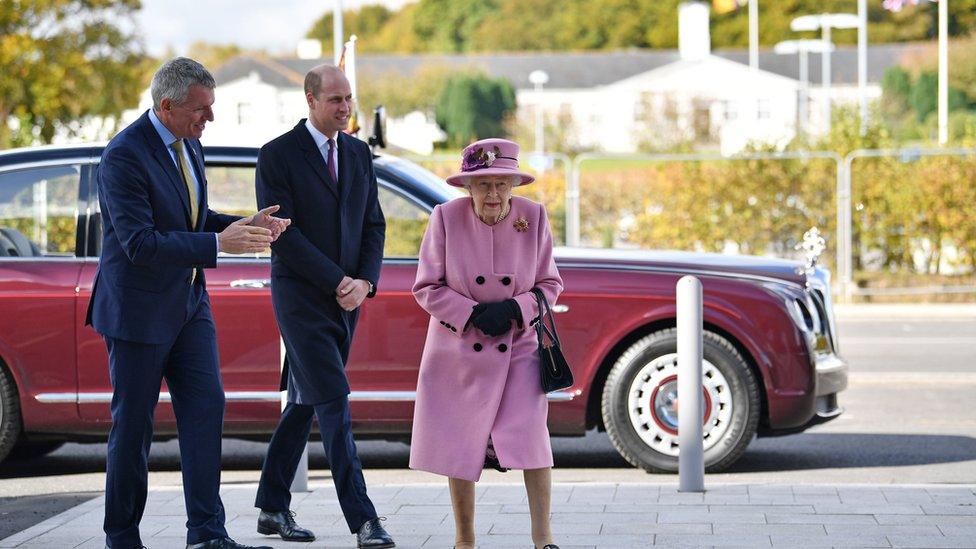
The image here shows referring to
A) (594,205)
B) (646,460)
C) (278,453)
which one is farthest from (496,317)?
(594,205)

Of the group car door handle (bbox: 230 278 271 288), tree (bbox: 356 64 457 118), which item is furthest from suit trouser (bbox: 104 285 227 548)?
tree (bbox: 356 64 457 118)

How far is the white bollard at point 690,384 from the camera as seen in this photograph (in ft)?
23.8

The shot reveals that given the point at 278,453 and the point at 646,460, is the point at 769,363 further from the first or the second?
the point at 278,453

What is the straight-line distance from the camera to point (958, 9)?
9431cm

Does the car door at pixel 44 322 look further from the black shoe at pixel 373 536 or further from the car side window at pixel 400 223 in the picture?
the black shoe at pixel 373 536

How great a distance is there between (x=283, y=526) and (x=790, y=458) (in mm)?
3729

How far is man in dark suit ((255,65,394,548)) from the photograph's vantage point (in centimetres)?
615

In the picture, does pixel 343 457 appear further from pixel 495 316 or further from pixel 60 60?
pixel 60 60

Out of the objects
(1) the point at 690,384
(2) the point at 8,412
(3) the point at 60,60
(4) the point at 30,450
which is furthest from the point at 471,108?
(1) the point at 690,384

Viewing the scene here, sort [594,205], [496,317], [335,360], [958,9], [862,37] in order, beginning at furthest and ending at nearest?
[958,9], [862,37], [594,205], [335,360], [496,317]

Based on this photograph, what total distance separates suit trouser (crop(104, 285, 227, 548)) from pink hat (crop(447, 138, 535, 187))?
1.15 metres

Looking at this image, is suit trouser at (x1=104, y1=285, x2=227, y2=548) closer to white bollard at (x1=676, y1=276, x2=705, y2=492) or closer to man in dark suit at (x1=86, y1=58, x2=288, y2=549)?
man in dark suit at (x1=86, y1=58, x2=288, y2=549)

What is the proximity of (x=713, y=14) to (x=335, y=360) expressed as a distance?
127270mm

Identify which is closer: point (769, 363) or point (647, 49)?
point (769, 363)
